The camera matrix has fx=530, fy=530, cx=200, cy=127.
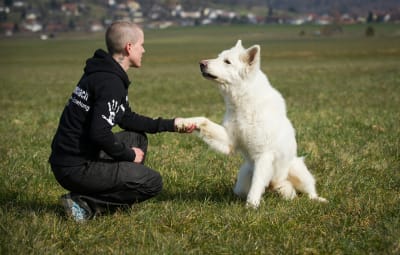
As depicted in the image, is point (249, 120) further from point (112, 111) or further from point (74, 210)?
point (74, 210)

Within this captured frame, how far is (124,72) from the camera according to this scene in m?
5.12

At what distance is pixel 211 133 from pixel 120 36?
1441mm

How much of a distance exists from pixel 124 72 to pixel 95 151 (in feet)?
2.67

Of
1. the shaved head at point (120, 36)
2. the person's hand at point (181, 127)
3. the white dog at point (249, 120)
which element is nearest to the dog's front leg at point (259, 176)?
the white dog at point (249, 120)

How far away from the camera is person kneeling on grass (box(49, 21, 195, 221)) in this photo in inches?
192

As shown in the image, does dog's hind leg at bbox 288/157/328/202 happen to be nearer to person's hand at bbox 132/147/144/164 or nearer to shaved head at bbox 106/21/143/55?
person's hand at bbox 132/147/144/164

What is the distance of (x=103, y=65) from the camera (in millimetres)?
4988

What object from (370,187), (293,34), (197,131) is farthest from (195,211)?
(293,34)

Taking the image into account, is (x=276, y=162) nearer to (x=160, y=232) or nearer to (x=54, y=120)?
(x=160, y=232)

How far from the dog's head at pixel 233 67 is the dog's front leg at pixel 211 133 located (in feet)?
1.63

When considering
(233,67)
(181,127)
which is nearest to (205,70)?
(233,67)

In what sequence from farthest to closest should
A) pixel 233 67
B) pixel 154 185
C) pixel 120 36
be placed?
pixel 233 67 → pixel 154 185 → pixel 120 36

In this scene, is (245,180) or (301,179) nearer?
(245,180)

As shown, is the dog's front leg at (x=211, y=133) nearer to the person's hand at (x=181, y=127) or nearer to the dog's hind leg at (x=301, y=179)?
the person's hand at (x=181, y=127)
